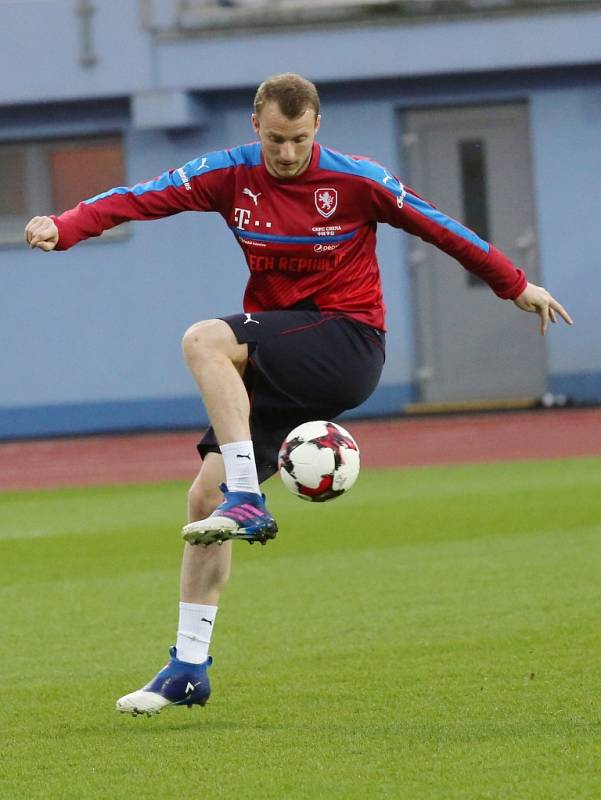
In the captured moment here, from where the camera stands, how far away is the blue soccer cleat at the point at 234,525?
5.72 m

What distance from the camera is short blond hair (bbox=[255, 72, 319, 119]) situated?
5.94 meters

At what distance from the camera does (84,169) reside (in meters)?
21.5

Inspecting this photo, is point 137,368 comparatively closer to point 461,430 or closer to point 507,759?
point 461,430

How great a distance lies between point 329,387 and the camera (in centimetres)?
627

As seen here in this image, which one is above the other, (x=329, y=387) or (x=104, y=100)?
(x=104, y=100)

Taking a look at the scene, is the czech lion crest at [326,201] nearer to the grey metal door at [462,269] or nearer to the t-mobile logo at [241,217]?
the t-mobile logo at [241,217]

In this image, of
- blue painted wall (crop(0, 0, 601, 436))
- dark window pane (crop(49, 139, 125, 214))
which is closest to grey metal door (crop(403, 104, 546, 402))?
blue painted wall (crop(0, 0, 601, 436))

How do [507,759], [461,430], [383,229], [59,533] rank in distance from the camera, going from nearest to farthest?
[507,759] < [59,533] < [461,430] < [383,229]

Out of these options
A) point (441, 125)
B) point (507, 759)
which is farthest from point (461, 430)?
point (507, 759)

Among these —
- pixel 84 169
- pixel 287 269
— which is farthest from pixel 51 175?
pixel 287 269

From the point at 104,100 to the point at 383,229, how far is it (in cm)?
391

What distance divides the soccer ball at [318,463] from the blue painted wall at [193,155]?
47.1 ft

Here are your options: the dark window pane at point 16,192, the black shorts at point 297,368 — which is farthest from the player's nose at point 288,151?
the dark window pane at point 16,192

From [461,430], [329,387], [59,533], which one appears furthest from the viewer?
[461,430]
